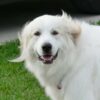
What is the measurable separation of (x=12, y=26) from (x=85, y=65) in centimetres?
516

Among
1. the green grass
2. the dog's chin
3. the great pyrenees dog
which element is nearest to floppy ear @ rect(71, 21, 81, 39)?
the great pyrenees dog

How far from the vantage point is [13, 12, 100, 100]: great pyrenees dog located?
5309 mm

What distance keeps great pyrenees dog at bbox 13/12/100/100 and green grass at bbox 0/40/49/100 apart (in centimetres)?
150

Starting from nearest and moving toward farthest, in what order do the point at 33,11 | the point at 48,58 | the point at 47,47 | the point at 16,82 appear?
1. the point at 47,47
2. the point at 48,58
3. the point at 16,82
4. the point at 33,11

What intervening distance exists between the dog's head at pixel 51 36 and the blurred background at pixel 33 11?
4224 millimetres

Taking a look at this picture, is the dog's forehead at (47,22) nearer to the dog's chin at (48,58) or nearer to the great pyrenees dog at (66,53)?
the great pyrenees dog at (66,53)

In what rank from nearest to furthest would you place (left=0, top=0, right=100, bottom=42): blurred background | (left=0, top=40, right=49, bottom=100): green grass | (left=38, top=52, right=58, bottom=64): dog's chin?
(left=38, top=52, right=58, bottom=64): dog's chin, (left=0, top=40, right=49, bottom=100): green grass, (left=0, top=0, right=100, bottom=42): blurred background

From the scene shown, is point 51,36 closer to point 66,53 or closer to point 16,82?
point 66,53

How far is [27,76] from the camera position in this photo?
25.7 ft

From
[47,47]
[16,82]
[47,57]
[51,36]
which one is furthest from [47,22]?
[16,82]

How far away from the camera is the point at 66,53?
539cm

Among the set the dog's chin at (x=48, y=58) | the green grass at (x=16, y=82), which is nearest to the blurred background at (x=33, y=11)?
the green grass at (x=16, y=82)

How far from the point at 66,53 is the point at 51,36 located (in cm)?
26

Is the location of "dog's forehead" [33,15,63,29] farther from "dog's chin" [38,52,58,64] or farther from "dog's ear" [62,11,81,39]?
"dog's chin" [38,52,58,64]
